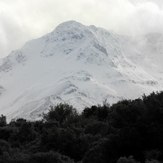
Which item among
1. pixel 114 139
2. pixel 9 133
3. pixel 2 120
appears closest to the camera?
pixel 114 139

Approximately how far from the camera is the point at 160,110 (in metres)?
38.6

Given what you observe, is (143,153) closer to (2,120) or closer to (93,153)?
(93,153)

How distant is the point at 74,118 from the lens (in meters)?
74.6

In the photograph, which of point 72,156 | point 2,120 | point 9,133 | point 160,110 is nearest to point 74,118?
point 2,120

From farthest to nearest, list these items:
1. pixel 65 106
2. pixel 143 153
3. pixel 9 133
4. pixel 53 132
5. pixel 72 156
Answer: pixel 65 106
pixel 9 133
pixel 53 132
pixel 72 156
pixel 143 153

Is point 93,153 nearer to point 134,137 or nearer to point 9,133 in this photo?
point 134,137

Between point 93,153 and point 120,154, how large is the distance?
1.96 meters

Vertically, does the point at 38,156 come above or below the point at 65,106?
below

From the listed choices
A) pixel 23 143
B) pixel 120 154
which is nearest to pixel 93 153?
pixel 120 154

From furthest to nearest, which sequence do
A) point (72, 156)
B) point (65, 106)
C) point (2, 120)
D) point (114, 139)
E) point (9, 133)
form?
1. point (65, 106)
2. point (2, 120)
3. point (9, 133)
4. point (72, 156)
5. point (114, 139)

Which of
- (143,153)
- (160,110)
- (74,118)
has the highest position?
(74,118)

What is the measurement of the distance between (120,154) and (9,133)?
856 inches

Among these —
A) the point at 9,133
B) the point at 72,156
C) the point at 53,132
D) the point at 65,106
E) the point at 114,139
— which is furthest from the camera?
the point at 65,106

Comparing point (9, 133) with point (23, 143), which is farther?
point (9, 133)
